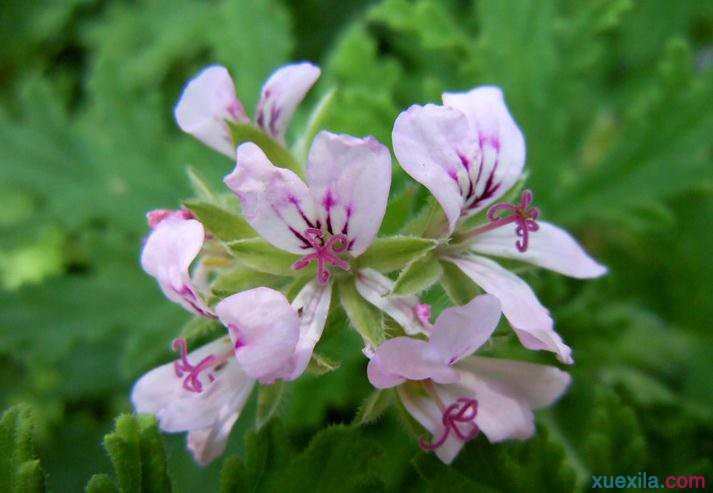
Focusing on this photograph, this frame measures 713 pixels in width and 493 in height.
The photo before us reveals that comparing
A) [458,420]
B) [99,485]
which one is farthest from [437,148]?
[99,485]

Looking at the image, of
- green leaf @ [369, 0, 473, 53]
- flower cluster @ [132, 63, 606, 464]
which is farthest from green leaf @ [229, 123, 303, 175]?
green leaf @ [369, 0, 473, 53]

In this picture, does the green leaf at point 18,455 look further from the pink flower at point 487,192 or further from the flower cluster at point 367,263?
the pink flower at point 487,192

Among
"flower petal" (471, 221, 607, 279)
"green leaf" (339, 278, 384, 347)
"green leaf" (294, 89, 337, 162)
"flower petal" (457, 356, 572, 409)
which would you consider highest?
"green leaf" (294, 89, 337, 162)

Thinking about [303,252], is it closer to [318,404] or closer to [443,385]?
[443,385]

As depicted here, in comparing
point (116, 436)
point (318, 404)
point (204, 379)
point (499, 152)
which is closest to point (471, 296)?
point (499, 152)

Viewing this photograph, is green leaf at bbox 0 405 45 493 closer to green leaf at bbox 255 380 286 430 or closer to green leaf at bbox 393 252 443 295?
green leaf at bbox 255 380 286 430
